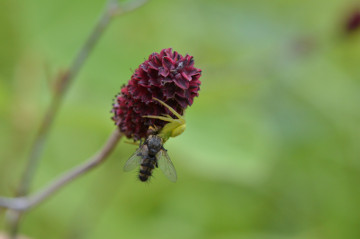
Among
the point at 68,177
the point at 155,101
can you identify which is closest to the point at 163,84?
the point at 155,101

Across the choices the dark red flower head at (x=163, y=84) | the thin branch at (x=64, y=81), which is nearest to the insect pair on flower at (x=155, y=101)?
the dark red flower head at (x=163, y=84)

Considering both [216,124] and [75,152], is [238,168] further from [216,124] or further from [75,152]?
[75,152]

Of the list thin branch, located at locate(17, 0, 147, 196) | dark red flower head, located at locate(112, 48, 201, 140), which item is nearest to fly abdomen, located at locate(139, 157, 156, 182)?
dark red flower head, located at locate(112, 48, 201, 140)

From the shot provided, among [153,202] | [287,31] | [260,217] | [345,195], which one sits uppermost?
[287,31]

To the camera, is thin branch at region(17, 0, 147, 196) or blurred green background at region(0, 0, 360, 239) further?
blurred green background at region(0, 0, 360, 239)

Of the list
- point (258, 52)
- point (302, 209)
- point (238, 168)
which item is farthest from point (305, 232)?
point (258, 52)

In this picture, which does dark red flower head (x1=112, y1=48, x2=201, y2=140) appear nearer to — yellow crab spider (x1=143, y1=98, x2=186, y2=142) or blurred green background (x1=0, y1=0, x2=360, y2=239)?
yellow crab spider (x1=143, y1=98, x2=186, y2=142)
